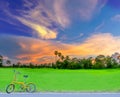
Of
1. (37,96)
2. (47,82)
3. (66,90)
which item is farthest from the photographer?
(47,82)

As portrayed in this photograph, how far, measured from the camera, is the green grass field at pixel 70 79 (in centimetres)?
1736

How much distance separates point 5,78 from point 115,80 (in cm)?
440

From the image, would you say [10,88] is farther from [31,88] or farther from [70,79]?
[70,79]

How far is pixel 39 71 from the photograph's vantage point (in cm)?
1845

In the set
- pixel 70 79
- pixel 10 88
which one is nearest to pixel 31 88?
pixel 10 88

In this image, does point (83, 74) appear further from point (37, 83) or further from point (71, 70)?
point (37, 83)

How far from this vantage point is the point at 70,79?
1836 cm

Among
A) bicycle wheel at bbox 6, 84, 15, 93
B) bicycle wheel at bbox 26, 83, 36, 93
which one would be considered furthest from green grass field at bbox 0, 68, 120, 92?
bicycle wheel at bbox 6, 84, 15, 93

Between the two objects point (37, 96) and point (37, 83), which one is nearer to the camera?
point (37, 96)

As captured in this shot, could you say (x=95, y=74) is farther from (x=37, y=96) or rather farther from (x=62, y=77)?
(x=37, y=96)

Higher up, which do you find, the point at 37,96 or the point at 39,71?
the point at 39,71

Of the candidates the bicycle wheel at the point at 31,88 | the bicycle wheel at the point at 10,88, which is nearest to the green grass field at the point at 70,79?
the bicycle wheel at the point at 31,88

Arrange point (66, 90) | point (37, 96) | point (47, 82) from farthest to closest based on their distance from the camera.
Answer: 1. point (47, 82)
2. point (66, 90)
3. point (37, 96)

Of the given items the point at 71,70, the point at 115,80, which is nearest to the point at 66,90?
the point at 71,70
